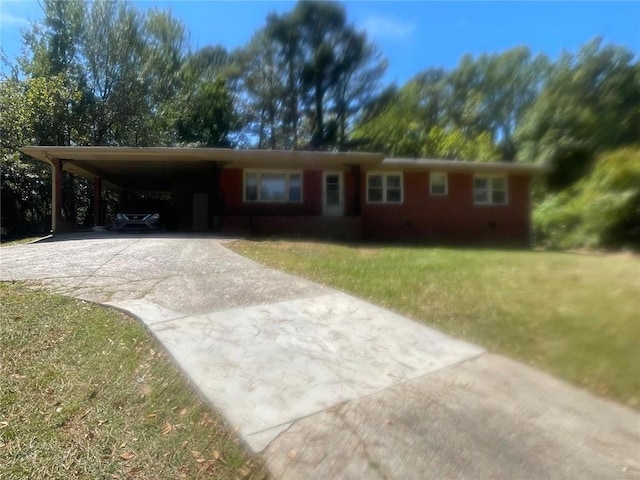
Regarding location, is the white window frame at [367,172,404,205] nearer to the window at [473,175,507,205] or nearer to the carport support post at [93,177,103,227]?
the window at [473,175,507,205]

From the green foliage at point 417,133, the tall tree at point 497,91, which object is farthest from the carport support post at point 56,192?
the tall tree at point 497,91

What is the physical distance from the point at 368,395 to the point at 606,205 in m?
2.11

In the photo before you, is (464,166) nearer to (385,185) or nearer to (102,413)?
(385,185)

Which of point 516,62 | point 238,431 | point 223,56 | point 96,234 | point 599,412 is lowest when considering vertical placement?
point 238,431

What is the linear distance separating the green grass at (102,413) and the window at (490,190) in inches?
72.9

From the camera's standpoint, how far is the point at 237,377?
3334 millimetres

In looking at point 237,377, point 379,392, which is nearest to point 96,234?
point 237,377

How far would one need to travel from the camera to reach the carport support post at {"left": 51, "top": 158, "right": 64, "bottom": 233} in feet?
15.7

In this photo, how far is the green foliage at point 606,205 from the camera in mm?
1242

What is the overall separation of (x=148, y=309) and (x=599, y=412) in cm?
438

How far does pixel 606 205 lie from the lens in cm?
126

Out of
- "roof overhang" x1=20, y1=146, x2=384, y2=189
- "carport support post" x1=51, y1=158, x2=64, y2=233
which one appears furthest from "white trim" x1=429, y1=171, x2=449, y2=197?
"carport support post" x1=51, y1=158, x2=64, y2=233

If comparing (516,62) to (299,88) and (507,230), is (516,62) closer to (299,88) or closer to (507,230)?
(507,230)

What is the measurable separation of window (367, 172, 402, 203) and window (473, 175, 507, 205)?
2.05 feet
